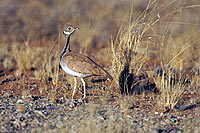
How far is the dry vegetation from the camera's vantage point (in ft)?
19.7

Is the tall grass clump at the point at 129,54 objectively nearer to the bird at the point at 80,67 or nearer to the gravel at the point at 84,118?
the bird at the point at 80,67

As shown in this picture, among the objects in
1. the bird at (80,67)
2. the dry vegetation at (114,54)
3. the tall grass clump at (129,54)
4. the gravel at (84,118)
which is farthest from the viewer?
the tall grass clump at (129,54)

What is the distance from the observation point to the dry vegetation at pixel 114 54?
6000mm

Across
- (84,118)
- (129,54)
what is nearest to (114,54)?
(129,54)

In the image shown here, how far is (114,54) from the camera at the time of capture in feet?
20.4

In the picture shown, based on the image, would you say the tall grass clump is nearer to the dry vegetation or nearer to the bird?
the dry vegetation

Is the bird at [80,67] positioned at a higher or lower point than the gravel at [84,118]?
higher

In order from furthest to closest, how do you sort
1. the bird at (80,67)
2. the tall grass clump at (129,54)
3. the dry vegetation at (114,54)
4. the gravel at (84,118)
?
the tall grass clump at (129,54)
the dry vegetation at (114,54)
the bird at (80,67)
the gravel at (84,118)

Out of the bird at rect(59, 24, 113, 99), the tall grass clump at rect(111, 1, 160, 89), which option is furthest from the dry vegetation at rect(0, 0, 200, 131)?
the bird at rect(59, 24, 113, 99)

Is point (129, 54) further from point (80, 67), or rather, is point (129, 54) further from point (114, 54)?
point (80, 67)

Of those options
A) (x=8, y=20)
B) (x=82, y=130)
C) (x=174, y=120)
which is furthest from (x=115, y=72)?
(x=8, y=20)

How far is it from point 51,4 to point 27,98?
11.2 m

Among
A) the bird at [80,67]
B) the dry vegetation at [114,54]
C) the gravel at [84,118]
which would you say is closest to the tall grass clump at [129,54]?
the dry vegetation at [114,54]

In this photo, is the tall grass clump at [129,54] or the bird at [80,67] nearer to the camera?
the bird at [80,67]
